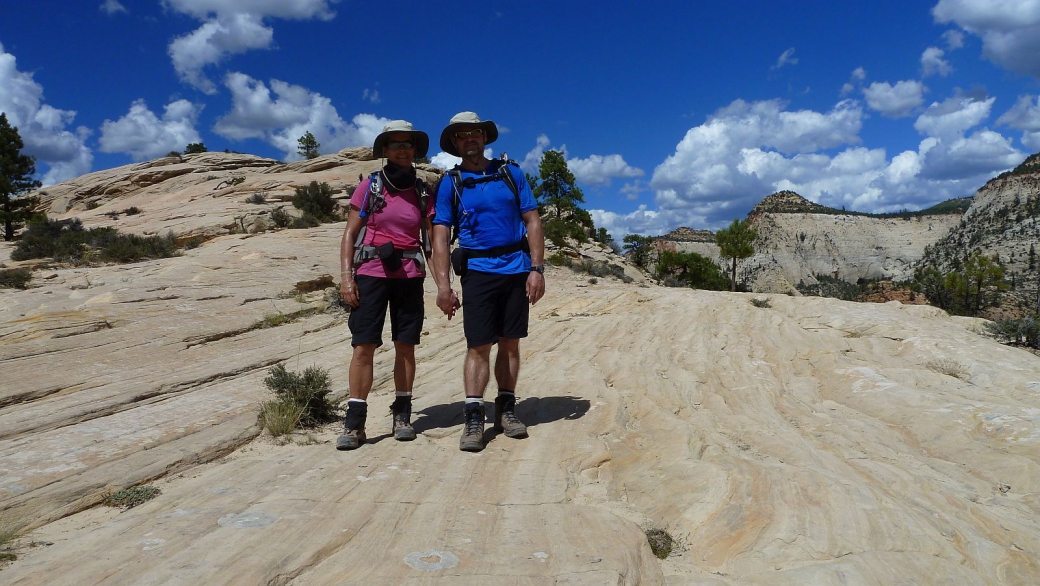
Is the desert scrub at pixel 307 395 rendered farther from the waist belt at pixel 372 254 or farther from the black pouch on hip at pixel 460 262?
the black pouch on hip at pixel 460 262

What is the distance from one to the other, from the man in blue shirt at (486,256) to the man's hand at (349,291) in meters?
0.55

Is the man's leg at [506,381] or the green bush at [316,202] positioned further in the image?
the green bush at [316,202]

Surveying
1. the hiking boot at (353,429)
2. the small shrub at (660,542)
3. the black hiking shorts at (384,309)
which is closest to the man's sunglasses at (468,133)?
the black hiking shorts at (384,309)

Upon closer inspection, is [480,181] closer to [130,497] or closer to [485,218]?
[485,218]

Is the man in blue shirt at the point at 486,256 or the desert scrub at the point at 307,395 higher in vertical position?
the man in blue shirt at the point at 486,256

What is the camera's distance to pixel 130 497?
9.35 feet

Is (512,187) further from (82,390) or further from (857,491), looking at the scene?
(82,390)

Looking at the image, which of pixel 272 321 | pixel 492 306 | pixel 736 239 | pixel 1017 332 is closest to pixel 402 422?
pixel 492 306

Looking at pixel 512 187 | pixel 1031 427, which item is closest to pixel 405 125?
pixel 512 187

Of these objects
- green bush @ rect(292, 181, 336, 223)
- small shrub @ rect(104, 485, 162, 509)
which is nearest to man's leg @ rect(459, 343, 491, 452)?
small shrub @ rect(104, 485, 162, 509)

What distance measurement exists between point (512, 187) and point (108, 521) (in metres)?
2.85

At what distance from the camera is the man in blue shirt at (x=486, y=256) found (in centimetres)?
394

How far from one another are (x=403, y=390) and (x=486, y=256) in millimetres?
1085

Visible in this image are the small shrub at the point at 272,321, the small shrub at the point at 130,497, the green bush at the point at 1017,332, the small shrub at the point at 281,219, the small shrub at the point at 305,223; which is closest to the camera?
the small shrub at the point at 130,497
